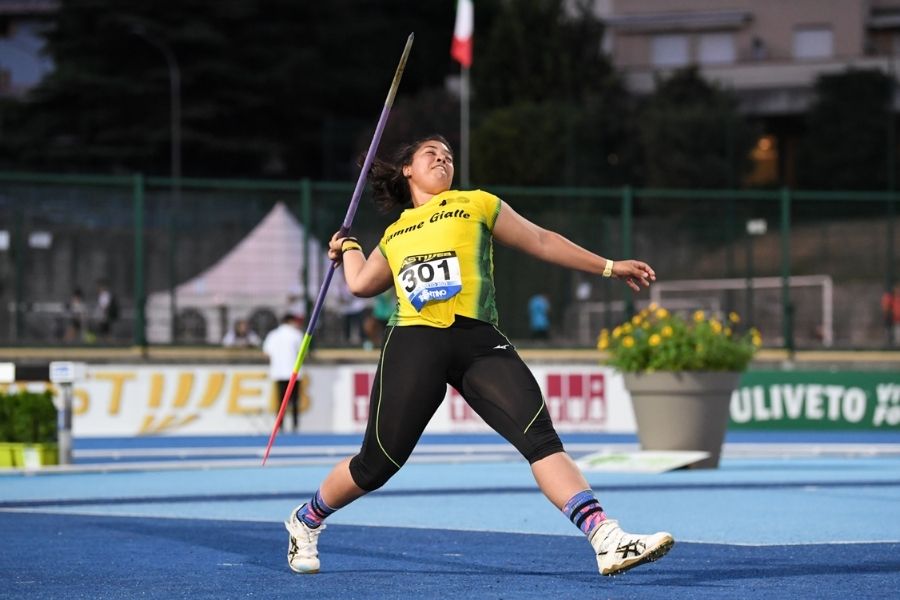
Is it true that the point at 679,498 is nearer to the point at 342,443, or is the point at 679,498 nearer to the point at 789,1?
the point at 342,443

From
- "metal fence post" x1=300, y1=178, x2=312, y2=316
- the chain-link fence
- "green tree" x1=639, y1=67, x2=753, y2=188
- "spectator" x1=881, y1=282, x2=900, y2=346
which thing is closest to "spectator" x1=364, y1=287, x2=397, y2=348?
the chain-link fence

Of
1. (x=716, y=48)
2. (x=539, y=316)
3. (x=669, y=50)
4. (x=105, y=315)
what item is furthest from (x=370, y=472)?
(x=669, y=50)

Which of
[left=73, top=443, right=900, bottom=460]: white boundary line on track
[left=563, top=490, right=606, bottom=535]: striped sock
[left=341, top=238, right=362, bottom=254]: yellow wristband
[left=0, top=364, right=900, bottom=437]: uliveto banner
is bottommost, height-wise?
[left=73, top=443, right=900, bottom=460]: white boundary line on track

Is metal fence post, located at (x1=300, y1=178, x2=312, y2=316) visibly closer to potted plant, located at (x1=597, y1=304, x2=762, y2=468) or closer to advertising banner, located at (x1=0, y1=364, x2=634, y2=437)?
advertising banner, located at (x1=0, y1=364, x2=634, y2=437)

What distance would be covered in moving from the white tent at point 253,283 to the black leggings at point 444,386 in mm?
15286

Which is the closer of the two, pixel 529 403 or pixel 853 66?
pixel 529 403

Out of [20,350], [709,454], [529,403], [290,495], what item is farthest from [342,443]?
[529,403]

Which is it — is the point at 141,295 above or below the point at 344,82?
below

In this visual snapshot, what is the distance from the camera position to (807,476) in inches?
604

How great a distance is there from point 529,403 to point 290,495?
247 inches

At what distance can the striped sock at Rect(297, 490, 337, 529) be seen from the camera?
772 cm

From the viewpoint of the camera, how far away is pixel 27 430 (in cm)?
1645

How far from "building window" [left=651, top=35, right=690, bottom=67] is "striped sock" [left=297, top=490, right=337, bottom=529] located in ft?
184

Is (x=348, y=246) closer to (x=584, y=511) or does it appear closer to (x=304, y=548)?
(x=304, y=548)
